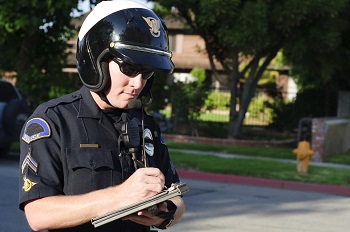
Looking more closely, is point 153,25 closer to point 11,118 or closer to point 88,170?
point 88,170

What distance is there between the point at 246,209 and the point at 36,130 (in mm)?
7783

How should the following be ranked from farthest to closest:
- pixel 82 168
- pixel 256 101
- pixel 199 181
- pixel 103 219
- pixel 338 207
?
pixel 256 101 < pixel 199 181 < pixel 338 207 < pixel 82 168 < pixel 103 219

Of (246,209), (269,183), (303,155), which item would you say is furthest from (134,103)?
(303,155)

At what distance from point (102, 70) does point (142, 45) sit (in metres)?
0.16

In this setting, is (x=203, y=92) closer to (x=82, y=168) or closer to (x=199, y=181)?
(x=199, y=181)

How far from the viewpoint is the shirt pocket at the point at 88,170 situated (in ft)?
7.46

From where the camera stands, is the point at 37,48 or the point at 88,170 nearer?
the point at 88,170

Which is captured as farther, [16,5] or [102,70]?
[16,5]

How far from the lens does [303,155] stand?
13.5 meters

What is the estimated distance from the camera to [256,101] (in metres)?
25.1

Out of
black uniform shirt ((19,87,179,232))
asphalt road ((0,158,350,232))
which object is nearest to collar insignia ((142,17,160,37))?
black uniform shirt ((19,87,179,232))

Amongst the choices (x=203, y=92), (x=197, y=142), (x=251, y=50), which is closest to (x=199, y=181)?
(x=251, y=50)

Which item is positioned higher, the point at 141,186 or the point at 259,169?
the point at 141,186

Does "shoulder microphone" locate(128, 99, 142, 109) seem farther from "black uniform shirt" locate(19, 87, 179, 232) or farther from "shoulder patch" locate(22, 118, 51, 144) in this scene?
"shoulder patch" locate(22, 118, 51, 144)
